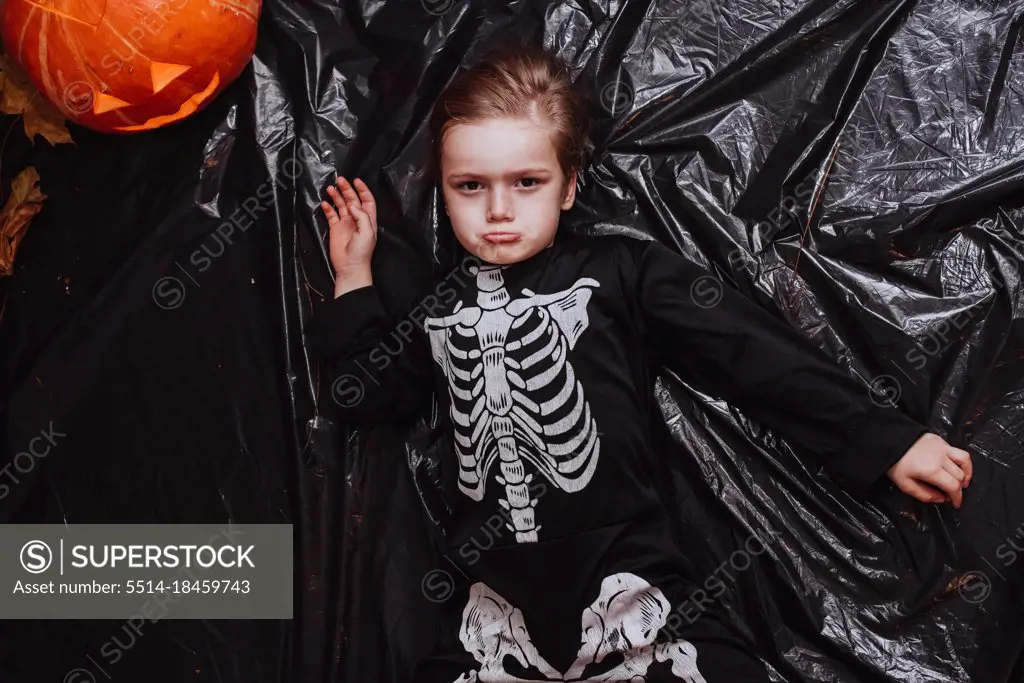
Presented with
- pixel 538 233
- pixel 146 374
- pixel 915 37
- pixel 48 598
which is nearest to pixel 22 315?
pixel 146 374

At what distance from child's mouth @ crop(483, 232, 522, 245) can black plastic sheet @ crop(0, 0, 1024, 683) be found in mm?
249

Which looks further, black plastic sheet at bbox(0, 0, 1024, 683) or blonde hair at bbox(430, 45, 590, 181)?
black plastic sheet at bbox(0, 0, 1024, 683)

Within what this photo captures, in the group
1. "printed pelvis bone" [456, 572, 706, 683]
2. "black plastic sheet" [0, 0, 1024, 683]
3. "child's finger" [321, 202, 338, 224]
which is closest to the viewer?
"printed pelvis bone" [456, 572, 706, 683]

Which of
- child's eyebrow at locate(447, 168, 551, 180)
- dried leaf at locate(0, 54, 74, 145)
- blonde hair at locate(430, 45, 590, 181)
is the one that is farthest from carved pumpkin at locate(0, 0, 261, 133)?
child's eyebrow at locate(447, 168, 551, 180)

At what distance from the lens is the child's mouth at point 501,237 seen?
5.04ft

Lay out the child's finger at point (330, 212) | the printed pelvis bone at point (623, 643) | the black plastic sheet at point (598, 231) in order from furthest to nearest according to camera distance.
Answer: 1. the child's finger at point (330, 212)
2. the black plastic sheet at point (598, 231)
3. the printed pelvis bone at point (623, 643)

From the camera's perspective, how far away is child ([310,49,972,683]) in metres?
1.52

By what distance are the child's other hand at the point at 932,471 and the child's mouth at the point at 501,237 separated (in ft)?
2.34

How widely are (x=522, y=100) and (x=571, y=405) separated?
508 millimetres

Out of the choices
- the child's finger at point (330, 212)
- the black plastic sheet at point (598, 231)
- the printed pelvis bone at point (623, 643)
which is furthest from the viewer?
the child's finger at point (330, 212)

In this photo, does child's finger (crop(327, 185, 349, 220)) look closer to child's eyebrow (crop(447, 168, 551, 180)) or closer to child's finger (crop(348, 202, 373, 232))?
child's finger (crop(348, 202, 373, 232))

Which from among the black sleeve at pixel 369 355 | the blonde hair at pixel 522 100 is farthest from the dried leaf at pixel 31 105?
the blonde hair at pixel 522 100

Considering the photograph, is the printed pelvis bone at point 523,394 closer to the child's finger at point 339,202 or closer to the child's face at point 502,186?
the child's face at point 502,186

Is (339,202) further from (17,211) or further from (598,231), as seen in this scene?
(17,211)
